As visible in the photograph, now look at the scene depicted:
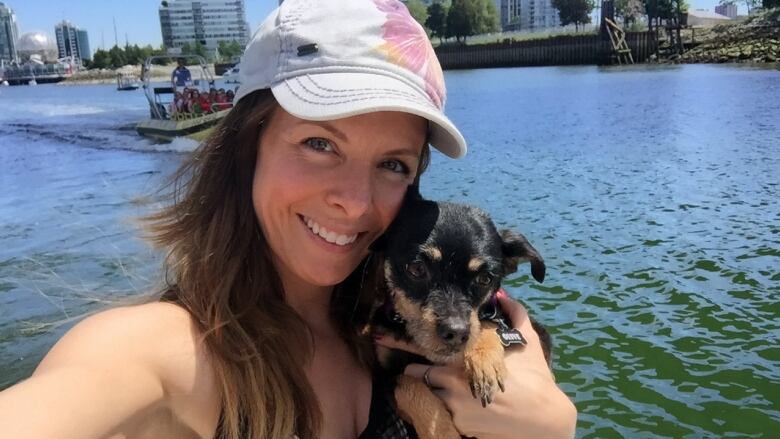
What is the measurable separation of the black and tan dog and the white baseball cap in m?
0.72

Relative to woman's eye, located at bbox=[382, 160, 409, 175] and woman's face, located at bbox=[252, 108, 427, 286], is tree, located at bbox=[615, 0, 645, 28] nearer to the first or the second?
woman's eye, located at bbox=[382, 160, 409, 175]

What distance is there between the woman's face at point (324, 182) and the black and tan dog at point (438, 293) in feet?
1.45

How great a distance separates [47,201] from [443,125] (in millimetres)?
13806

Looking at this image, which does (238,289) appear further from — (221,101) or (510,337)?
(221,101)

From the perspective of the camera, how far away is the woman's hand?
6.77 ft

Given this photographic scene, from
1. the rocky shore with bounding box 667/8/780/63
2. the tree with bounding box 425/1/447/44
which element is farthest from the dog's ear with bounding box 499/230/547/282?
the tree with bounding box 425/1/447/44

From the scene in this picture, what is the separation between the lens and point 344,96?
1713 mm

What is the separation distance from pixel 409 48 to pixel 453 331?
97cm

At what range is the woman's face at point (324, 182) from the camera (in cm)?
192

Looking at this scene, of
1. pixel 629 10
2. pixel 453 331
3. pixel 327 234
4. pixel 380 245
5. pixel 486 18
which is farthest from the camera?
pixel 486 18

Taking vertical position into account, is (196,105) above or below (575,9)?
below

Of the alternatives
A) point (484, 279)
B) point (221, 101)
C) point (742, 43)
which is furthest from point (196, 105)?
point (742, 43)

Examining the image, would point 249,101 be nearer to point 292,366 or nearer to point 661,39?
point 292,366

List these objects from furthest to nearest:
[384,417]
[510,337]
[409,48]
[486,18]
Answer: [486,18]
[510,337]
[384,417]
[409,48]
